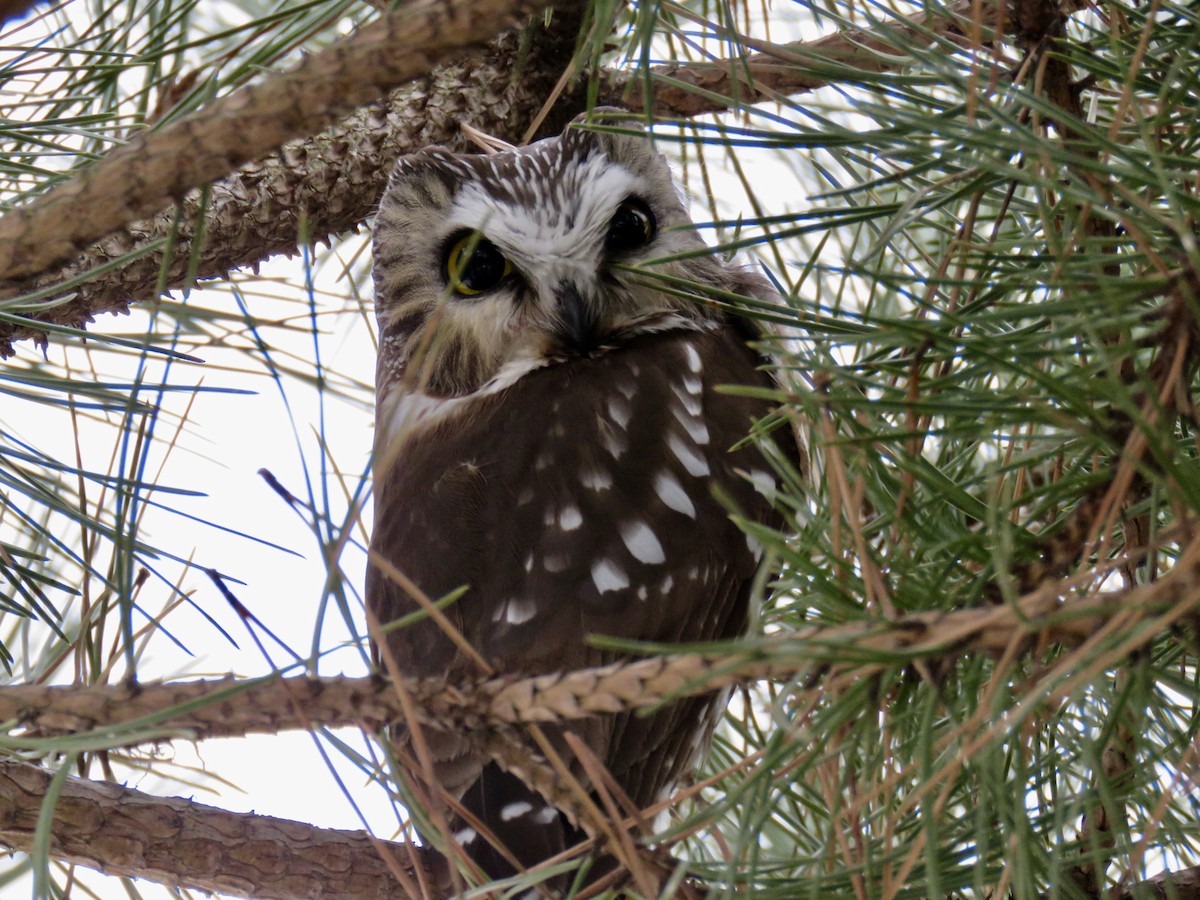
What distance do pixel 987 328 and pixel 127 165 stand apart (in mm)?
Answer: 950

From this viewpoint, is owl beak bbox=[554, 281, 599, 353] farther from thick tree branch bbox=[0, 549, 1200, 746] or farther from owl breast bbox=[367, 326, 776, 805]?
thick tree branch bbox=[0, 549, 1200, 746]

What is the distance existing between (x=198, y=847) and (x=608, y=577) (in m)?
0.81

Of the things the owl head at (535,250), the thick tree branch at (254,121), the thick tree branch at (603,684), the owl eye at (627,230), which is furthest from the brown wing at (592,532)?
the thick tree branch at (254,121)

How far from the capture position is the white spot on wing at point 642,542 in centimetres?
224

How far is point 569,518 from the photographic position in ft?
7.43

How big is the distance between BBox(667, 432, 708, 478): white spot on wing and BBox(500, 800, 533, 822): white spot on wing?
702 mm

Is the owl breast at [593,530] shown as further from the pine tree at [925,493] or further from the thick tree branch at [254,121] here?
the thick tree branch at [254,121]

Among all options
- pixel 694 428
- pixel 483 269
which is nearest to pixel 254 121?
pixel 694 428

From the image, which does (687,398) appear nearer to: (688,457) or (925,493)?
(688,457)

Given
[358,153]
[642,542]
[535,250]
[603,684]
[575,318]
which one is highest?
[358,153]

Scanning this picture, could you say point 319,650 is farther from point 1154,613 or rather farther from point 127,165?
point 1154,613

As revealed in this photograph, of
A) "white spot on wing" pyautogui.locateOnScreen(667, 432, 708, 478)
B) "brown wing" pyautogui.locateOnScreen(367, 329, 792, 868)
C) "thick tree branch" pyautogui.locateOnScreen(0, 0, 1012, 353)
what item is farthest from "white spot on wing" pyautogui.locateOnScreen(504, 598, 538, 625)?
"thick tree branch" pyautogui.locateOnScreen(0, 0, 1012, 353)

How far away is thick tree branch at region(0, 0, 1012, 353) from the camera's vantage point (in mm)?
2125

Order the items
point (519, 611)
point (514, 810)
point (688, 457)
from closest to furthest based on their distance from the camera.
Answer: point (514, 810) → point (519, 611) → point (688, 457)
